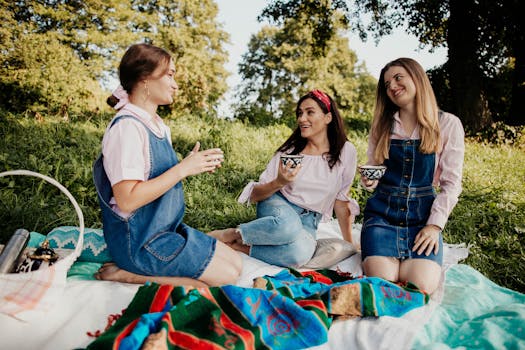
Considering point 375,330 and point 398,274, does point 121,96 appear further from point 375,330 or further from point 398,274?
point 398,274

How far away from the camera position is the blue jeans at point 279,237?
9.41ft

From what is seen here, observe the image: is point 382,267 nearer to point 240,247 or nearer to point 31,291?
point 240,247

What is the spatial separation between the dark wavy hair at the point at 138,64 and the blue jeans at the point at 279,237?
1.29m

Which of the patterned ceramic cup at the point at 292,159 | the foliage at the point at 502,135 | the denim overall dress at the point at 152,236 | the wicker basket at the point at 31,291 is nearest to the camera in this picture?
the wicker basket at the point at 31,291

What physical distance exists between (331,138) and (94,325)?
7.33 ft

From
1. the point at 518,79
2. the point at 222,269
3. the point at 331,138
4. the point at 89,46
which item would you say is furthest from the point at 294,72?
the point at 222,269

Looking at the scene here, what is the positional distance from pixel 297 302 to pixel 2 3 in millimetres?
15693

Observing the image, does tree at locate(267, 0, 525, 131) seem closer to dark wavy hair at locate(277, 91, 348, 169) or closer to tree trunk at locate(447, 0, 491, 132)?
tree trunk at locate(447, 0, 491, 132)

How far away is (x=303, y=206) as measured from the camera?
314 centimetres

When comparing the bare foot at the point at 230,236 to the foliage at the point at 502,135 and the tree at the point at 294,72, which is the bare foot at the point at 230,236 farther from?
the tree at the point at 294,72

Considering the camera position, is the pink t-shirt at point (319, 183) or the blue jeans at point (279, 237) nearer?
the blue jeans at point (279, 237)

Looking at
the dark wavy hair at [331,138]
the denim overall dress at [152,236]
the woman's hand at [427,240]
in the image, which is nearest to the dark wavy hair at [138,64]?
the denim overall dress at [152,236]

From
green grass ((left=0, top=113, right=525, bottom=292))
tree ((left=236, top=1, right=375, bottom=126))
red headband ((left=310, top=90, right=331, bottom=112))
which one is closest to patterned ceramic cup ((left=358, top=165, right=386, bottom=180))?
red headband ((left=310, top=90, right=331, bottom=112))

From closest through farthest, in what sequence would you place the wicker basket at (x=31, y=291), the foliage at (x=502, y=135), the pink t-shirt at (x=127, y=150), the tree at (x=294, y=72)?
the wicker basket at (x=31, y=291) < the pink t-shirt at (x=127, y=150) < the foliage at (x=502, y=135) < the tree at (x=294, y=72)
